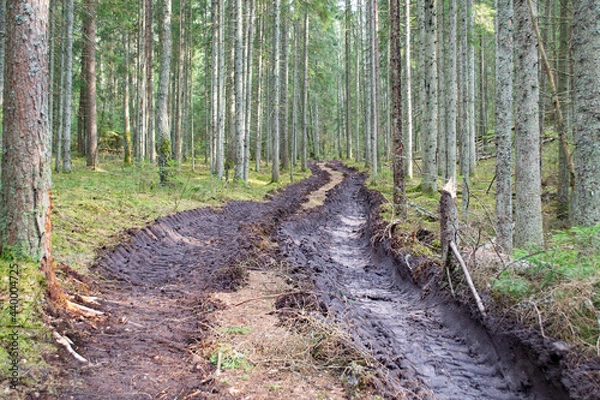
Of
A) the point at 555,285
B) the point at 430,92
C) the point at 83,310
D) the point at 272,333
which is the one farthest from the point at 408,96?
the point at 83,310

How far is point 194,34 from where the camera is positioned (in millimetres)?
28656

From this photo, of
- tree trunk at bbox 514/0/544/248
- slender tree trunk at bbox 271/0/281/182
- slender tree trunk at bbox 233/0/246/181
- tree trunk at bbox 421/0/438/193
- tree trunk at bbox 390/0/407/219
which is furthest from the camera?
slender tree trunk at bbox 271/0/281/182

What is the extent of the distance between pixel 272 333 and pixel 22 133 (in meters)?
3.32

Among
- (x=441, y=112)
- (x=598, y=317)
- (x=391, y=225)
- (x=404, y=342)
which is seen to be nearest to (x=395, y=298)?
(x=404, y=342)

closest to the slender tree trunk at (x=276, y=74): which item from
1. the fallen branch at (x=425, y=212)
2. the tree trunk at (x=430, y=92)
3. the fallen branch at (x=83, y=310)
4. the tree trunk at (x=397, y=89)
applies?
the tree trunk at (x=430, y=92)

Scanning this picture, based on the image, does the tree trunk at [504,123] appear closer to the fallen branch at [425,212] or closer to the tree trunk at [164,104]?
the fallen branch at [425,212]

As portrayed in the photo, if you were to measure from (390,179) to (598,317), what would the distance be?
61.4 feet

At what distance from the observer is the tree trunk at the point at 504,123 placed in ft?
22.8

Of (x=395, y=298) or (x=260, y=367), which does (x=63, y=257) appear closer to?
(x=260, y=367)

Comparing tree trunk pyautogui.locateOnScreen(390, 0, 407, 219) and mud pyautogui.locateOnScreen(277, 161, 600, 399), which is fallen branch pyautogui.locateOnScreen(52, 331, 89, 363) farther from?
tree trunk pyautogui.locateOnScreen(390, 0, 407, 219)

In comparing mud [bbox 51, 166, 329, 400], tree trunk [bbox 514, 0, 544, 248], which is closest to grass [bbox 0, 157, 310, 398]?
mud [bbox 51, 166, 329, 400]

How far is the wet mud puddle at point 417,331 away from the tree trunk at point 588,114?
230cm

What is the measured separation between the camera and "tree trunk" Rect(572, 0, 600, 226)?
573cm

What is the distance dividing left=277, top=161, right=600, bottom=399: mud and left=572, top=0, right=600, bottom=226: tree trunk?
7.27 feet
